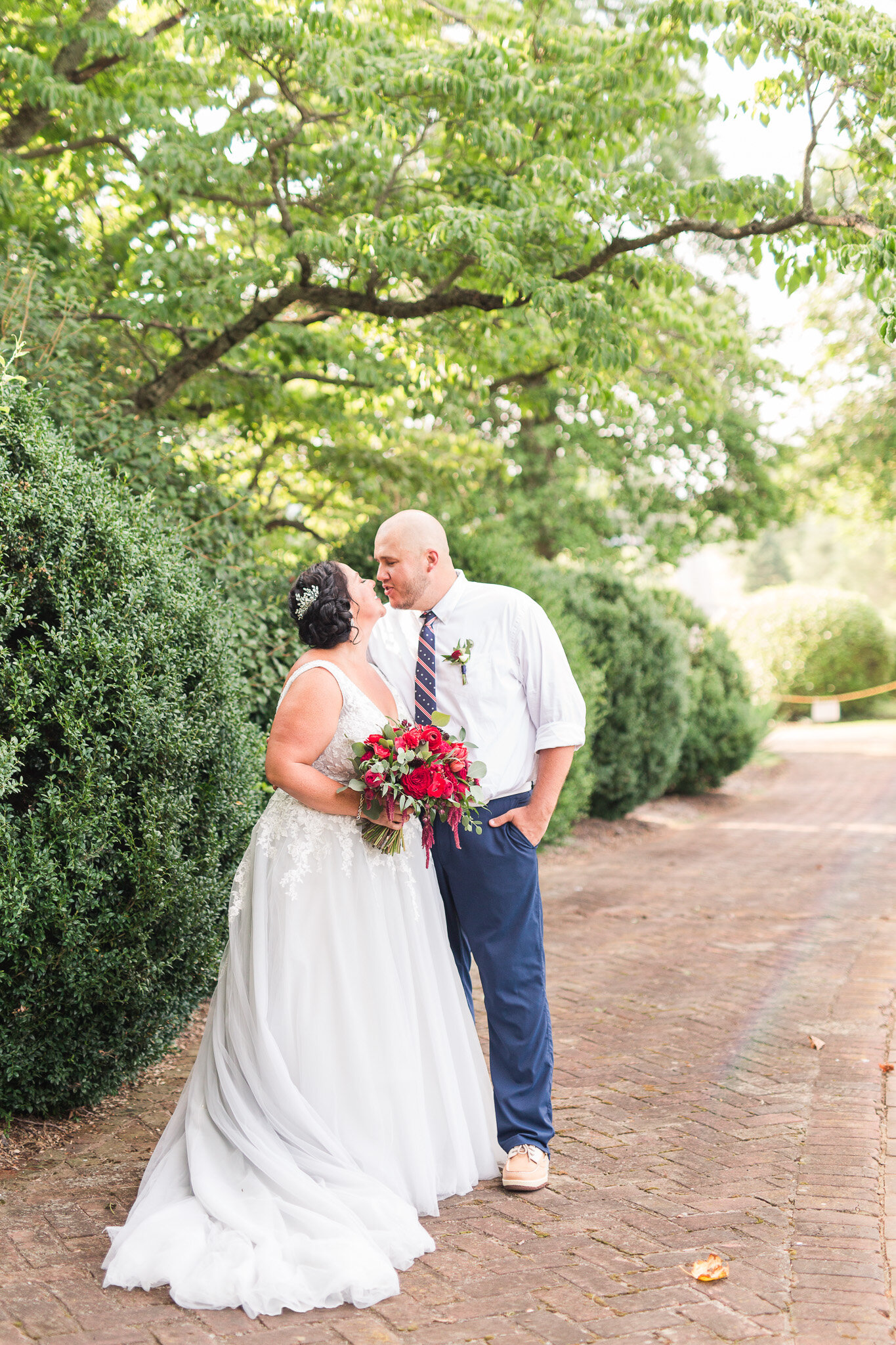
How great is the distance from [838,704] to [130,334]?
21.0 meters

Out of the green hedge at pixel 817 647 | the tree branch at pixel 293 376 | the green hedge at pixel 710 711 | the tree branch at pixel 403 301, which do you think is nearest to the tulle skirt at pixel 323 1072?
the tree branch at pixel 403 301

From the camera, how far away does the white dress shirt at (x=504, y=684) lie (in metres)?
3.76

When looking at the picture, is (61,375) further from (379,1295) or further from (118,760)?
(379,1295)

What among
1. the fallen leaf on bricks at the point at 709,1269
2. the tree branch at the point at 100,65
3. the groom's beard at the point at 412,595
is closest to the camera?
the fallen leaf on bricks at the point at 709,1269

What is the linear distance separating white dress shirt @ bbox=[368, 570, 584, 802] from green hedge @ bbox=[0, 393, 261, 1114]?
103 centimetres

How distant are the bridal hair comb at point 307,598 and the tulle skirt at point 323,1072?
2.03 feet

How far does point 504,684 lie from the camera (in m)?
3.79

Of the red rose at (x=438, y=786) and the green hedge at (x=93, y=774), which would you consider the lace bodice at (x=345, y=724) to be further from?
the green hedge at (x=93, y=774)

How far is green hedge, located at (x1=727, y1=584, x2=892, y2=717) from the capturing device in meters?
25.9

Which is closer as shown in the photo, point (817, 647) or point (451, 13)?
point (451, 13)

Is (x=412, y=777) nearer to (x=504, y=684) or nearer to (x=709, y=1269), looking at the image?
(x=504, y=684)

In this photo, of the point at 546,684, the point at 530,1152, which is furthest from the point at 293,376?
the point at 530,1152

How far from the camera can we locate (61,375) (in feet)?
21.3

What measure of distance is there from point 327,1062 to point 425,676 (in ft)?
4.17
